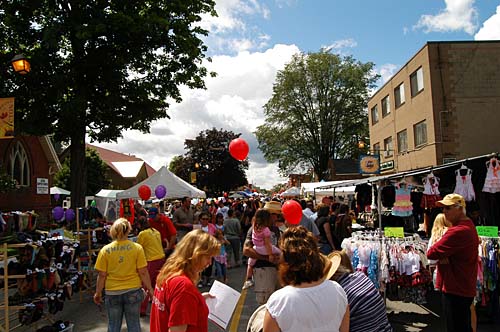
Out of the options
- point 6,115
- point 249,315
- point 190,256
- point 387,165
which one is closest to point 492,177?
point 249,315

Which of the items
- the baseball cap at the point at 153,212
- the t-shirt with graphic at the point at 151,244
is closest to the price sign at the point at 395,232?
the t-shirt with graphic at the point at 151,244

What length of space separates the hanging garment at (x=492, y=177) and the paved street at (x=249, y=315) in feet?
7.05

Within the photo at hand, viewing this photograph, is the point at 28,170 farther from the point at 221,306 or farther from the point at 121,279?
Result: the point at 221,306

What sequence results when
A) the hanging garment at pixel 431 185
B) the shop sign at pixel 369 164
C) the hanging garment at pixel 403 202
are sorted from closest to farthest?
1. the hanging garment at pixel 431 185
2. the hanging garment at pixel 403 202
3. the shop sign at pixel 369 164

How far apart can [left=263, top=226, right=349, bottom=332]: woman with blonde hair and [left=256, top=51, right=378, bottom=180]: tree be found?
1704 inches

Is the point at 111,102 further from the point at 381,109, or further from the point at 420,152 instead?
the point at 381,109

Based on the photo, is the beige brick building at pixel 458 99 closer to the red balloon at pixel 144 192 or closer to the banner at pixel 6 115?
the red balloon at pixel 144 192

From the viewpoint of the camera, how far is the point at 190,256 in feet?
8.88

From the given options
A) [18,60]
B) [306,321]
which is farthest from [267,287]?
[18,60]

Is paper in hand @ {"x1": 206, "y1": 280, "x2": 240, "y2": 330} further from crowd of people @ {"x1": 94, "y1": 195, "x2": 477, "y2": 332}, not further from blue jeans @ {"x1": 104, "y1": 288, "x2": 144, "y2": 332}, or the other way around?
blue jeans @ {"x1": 104, "y1": 288, "x2": 144, "y2": 332}

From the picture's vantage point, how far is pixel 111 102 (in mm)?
14602

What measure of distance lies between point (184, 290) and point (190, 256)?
278 millimetres

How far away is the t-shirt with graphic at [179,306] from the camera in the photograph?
8.00 feet

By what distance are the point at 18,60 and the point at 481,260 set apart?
10.2 meters
